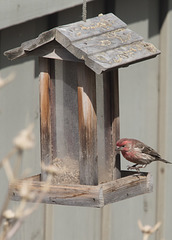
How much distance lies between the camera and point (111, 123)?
3277mm

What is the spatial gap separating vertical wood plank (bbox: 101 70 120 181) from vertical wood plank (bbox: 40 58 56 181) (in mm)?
290

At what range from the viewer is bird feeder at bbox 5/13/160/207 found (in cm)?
285

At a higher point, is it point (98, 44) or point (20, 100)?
point (98, 44)

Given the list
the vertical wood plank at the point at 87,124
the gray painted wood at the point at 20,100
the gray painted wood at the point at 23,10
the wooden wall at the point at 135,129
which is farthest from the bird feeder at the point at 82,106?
the wooden wall at the point at 135,129

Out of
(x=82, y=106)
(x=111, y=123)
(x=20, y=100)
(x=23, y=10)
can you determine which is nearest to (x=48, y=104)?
(x=82, y=106)

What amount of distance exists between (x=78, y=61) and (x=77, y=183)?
62 centimetres

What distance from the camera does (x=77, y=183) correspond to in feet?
10.1

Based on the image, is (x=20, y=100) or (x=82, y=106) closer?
(x=82, y=106)

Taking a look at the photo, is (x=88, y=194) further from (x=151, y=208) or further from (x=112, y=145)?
(x=151, y=208)

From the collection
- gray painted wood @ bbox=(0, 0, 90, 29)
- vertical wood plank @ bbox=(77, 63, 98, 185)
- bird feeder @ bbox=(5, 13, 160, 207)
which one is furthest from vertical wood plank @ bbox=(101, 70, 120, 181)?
gray painted wood @ bbox=(0, 0, 90, 29)

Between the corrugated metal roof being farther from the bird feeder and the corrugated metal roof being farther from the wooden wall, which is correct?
the wooden wall

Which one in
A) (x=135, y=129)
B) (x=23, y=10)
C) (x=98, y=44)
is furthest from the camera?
(x=135, y=129)

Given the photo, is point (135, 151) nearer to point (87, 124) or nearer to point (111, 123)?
point (111, 123)

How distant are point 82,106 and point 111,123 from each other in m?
0.38
